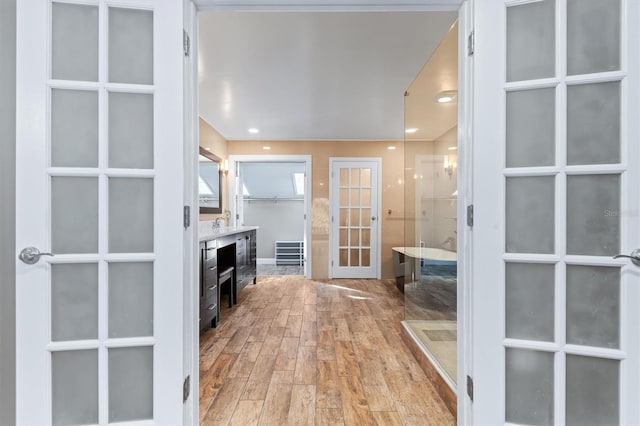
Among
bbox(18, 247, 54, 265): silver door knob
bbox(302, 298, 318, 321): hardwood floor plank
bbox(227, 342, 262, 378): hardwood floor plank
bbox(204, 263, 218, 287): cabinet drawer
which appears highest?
bbox(18, 247, 54, 265): silver door knob

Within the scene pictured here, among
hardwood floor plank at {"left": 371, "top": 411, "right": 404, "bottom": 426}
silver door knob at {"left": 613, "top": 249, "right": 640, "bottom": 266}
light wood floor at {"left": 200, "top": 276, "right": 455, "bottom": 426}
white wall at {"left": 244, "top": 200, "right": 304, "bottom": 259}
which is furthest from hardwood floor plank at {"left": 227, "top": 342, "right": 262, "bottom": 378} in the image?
white wall at {"left": 244, "top": 200, "right": 304, "bottom": 259}

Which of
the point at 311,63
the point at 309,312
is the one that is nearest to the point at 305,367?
the point at 309,312

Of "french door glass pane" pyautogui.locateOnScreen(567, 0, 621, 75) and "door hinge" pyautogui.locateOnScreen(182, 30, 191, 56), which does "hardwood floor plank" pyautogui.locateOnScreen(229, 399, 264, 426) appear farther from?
"french door glass pane" pyautogui.locateOnScreen(567, 0, 621, 75)

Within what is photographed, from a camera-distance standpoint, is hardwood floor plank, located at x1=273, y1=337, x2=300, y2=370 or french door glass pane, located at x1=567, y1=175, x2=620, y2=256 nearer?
french door glass pane, located at x1=567, y1=175, x2=620, y2=256

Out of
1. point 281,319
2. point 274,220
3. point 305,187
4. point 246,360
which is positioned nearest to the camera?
point 246,360

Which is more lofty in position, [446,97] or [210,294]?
[446,97]

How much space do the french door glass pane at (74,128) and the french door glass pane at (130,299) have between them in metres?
0.45

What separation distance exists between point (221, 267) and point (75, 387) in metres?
2.10

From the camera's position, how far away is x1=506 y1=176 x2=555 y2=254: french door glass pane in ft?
3.78

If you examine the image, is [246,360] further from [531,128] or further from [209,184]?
[209,184]

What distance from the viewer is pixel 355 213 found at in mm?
5172

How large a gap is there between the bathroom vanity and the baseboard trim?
67.5 inches

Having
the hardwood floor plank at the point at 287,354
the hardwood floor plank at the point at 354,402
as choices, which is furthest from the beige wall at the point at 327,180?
the hardwood floor plank at the point at 354,402

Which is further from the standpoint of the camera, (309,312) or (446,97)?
(309,312)
